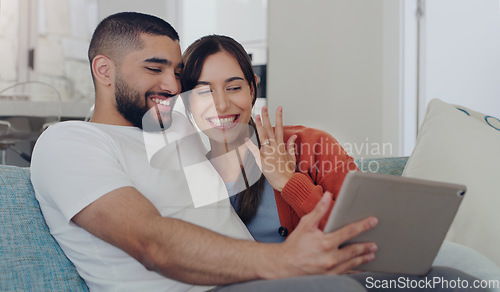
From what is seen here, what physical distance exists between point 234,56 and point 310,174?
393 mm

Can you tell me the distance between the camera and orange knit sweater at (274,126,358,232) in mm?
1132

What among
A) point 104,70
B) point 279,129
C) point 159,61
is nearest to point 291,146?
point 279,129

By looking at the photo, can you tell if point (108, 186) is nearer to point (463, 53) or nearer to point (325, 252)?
point (325, 252)

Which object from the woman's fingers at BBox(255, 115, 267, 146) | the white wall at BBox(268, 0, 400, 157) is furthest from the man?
the white wall at BBox(268, 0, 400, 157)

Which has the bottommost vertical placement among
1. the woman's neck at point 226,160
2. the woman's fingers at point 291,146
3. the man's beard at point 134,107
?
the woman's neck at point 226,160

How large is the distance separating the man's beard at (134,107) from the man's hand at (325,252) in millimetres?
492

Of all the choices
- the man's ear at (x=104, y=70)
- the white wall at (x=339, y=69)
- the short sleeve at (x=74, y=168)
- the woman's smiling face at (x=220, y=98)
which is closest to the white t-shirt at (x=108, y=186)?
the short sleeve at (x=74, y=168)

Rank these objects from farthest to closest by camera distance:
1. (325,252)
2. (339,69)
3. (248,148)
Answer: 1. (339,69)
2. (248,148)
3. (325,252)

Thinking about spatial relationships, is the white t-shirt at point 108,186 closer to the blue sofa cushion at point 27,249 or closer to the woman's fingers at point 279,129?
the blue sofa cushion at point 27,249

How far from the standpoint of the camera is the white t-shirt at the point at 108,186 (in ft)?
2.69

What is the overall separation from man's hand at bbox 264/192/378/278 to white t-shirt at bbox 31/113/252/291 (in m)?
0.20

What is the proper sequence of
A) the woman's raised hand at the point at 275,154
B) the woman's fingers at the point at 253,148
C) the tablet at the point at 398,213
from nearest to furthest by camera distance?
the tablet at the point at 398,213 → the woman's raised hand at the point at 275,154 → the woman's fingers at the point at 253,148

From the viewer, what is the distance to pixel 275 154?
1218 mm

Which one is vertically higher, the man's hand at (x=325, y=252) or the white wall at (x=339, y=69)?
the white wall at (x=339, y=69)
